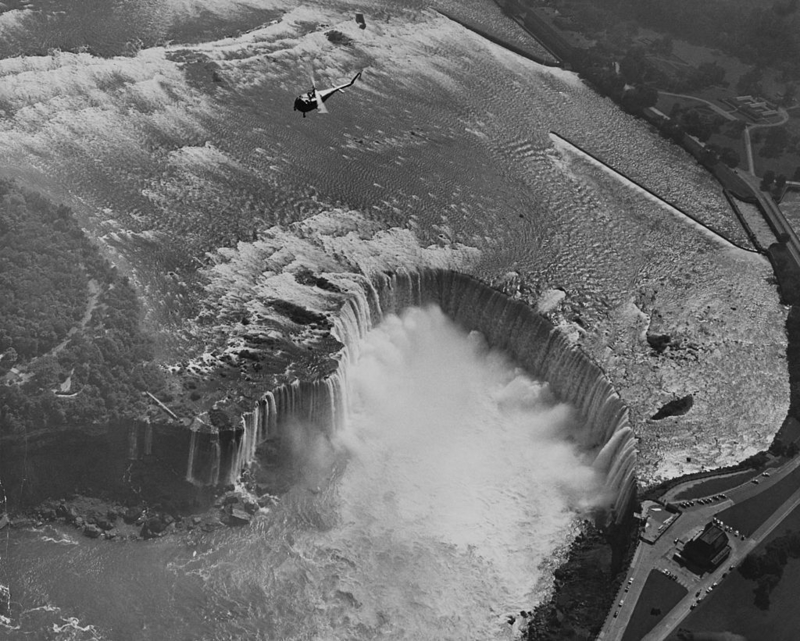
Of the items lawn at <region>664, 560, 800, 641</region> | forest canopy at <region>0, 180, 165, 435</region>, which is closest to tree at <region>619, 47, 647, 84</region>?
forest canopy at <region>0, 180, 165, 435</region>

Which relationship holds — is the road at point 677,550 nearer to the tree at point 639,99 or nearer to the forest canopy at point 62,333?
the forest canopy at point 62,333

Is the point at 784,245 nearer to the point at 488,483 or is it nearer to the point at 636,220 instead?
the point at 636,220

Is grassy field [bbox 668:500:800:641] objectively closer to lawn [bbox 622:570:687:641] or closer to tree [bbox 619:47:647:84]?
lawn [bbox 622:570:687:641]

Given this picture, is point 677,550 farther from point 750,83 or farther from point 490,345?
point 750,83

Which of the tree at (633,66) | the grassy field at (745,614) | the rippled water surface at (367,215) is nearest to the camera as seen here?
the grassy field at (745,614)

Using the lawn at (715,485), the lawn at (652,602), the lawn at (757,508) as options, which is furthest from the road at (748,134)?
the lawn at (652,602)

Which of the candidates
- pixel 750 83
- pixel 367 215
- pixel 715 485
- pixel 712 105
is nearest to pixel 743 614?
pixel 715 485
